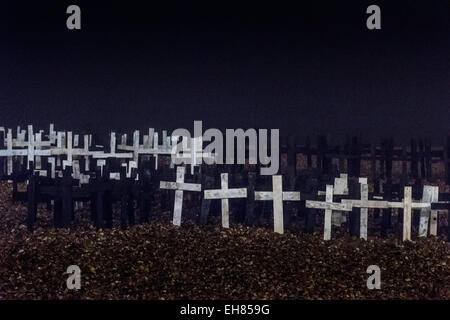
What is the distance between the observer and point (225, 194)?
9.87 meters

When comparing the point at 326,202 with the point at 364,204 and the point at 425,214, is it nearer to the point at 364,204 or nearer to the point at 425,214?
the point at 364,204

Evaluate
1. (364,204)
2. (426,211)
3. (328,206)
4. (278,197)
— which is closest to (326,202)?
(328,206)

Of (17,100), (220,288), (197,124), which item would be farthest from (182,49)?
(220,288)

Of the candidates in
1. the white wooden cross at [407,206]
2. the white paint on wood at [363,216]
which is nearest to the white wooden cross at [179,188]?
the white paint on wood at [363,216]

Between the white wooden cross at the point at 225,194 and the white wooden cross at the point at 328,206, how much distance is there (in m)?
1.17

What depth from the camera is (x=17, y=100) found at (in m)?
23.3

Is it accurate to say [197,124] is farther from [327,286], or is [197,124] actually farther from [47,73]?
[327,286]

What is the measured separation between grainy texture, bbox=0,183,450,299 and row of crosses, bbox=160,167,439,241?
270mm

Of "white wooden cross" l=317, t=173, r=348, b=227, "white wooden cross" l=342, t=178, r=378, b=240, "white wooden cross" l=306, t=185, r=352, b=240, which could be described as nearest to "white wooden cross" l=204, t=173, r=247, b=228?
"white wooden cross" l=306, t=185, r=352, b=240

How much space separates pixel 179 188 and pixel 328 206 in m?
2.56

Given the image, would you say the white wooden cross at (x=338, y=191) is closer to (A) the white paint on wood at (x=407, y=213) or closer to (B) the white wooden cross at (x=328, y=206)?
(B) the white wooden cross at (x=328, y=206)

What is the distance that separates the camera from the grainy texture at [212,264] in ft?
23.3

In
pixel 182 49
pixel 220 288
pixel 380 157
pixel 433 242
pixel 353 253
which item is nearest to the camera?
pixel 220 288

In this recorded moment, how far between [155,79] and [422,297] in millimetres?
17274
